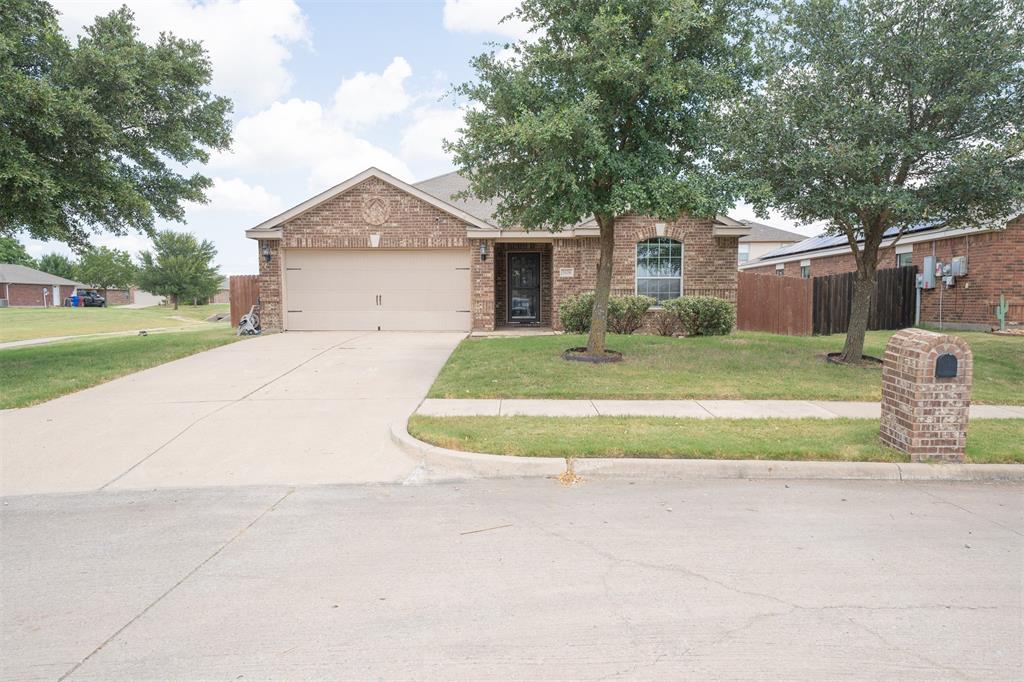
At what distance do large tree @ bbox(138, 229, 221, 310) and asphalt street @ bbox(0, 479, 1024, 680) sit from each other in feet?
144

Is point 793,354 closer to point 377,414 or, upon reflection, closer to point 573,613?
point 377,414

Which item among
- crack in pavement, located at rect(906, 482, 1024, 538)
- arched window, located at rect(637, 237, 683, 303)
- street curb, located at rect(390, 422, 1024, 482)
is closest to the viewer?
crack in pavement, located at rect(906, 482, 1024, 538)

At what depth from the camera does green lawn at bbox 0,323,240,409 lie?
848cm

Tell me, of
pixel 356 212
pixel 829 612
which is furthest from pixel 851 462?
pixel 356 212

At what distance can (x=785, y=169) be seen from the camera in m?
9.35

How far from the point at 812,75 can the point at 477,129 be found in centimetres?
540

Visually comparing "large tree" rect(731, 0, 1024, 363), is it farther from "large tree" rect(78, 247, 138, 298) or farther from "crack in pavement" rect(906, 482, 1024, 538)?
"large tree" rect(78, 247, 138, 298)

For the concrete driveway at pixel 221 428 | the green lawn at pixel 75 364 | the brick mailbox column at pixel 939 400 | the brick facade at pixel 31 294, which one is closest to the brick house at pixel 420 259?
the green lawn at pixel 75 364

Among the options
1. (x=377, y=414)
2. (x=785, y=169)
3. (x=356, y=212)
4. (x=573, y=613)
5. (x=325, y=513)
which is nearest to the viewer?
(x=573, y=613)

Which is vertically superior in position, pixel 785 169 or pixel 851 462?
pixel 785 169

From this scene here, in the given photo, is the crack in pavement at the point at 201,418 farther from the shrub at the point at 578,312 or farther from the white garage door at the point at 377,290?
the shrub at the point at 578,312

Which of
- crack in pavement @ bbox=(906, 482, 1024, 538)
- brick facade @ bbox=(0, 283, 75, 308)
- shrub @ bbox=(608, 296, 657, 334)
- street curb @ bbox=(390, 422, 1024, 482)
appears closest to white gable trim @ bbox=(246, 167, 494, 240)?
shrub @ bbox=(608, 296, 657, 334)

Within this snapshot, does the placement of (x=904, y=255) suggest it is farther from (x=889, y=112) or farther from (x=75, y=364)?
(x=75, y=364)

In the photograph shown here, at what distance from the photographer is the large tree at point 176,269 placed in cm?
4312
